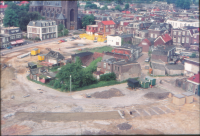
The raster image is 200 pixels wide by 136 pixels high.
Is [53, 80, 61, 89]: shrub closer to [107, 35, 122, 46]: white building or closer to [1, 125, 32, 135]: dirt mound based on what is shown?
[1, 125, 32, 135]: dirt mound

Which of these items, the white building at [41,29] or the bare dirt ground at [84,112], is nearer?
the bare dirt ground at [84,112]

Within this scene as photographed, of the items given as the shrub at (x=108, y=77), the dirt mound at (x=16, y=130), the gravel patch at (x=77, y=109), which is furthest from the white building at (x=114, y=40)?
the dirt mound at (x=16, y=130)

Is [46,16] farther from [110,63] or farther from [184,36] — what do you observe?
[110,63]

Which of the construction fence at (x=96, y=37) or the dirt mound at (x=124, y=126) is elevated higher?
the construction fence at (x=96, y=37)

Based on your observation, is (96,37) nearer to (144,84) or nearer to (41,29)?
(41,29)

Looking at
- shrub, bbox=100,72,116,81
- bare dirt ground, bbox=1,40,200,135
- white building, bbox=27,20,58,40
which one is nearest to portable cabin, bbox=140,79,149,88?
bare dirt ground, bbox=1,40,200,135

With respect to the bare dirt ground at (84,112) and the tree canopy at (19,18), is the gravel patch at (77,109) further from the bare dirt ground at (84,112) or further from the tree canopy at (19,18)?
the tree canopy at (19,18)

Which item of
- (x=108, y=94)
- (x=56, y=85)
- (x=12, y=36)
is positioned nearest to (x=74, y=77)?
(x=56, y=85)
